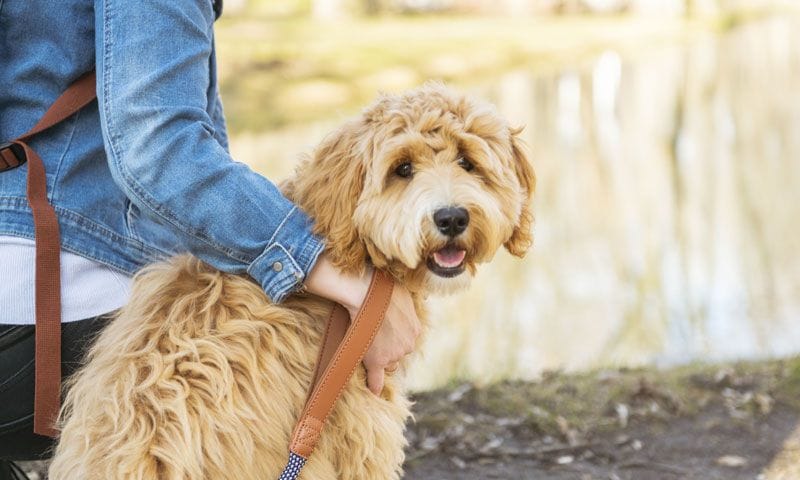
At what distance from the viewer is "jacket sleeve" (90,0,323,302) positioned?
6.81 feet

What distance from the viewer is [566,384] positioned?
4.45 m

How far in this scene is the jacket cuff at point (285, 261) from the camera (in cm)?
218

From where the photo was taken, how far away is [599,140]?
10867 millimetres

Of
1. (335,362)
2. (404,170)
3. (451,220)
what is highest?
(404,170)

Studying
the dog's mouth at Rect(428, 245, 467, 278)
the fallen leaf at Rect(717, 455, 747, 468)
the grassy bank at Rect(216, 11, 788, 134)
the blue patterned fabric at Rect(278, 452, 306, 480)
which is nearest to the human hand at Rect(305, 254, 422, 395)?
the dog's mouth at Rect(428, 245, 467, 278)

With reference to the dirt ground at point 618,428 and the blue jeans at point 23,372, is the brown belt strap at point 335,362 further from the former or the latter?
the dirt ground at point 618,428

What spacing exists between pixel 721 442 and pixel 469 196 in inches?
88.1

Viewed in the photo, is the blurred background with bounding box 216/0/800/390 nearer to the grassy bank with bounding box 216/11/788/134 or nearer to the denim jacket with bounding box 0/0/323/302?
the grassy bank with bounding box 216/11/788/134

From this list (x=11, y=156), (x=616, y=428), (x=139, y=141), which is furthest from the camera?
(x=616, y=428)

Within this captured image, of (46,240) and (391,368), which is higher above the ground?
(46,240)

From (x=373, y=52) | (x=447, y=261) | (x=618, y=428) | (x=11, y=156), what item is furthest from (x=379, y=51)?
(x=11, y=156)

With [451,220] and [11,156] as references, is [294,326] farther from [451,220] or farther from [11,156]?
[11,156]

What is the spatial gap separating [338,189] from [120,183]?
21.1 inches

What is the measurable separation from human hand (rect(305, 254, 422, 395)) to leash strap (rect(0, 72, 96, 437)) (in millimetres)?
593
